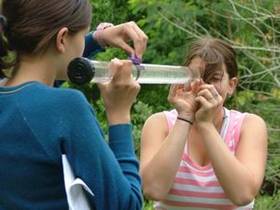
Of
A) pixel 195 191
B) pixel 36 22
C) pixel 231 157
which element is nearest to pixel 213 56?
pixel 231 157

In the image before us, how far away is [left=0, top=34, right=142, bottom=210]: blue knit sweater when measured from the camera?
1.85m

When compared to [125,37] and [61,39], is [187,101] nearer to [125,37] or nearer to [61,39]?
[125,37]

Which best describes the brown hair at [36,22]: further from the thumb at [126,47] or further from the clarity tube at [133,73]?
the thumb at [126,47]

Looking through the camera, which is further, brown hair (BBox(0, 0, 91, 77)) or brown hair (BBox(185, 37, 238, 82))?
brown hair (BBox(185, 37, 238, 82))

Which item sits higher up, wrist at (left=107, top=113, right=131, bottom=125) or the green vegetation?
wrist at (left=107, top=113, right=131, bottom=125)

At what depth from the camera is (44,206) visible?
6.15 ft

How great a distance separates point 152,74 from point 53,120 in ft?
1.74

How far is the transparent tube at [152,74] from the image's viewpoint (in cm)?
190

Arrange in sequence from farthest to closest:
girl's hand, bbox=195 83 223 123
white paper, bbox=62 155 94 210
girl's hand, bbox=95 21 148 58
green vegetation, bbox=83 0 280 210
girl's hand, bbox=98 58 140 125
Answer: green vegetation, bbox=83 0 280 210 < girl's hand, bbox=195 83 223 123 < girl's hand, bbox=95 21 148 58 < girl's hand, bbox=98 58 140 125 < white paper, bbox=62 155 94 210

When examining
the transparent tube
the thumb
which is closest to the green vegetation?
the transparent tube

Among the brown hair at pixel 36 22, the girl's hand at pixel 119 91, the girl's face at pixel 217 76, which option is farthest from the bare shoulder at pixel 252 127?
the brown hair at pixel 36 22

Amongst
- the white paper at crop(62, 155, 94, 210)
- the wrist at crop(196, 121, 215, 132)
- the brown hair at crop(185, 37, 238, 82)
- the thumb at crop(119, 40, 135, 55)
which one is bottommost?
the wrist at crop(196, 121, 215, 132)

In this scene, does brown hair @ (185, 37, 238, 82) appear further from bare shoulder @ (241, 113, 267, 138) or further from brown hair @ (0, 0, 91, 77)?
brown hair @ (0, 0, 91, 77)

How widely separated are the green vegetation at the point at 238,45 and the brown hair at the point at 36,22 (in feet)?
14.1
